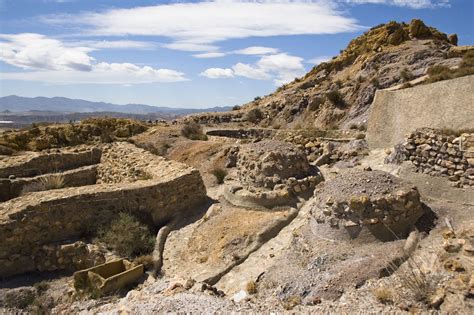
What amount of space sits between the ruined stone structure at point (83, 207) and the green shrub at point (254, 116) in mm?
16625

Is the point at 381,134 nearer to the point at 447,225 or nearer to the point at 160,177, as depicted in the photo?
Result: the point at 447,225

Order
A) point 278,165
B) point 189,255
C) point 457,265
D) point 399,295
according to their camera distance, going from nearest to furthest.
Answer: point 399,295, point 457,265, point 189,255, point 278,165

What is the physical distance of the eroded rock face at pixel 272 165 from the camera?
33.9ft

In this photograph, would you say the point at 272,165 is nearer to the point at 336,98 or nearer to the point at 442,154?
the point at 442,154

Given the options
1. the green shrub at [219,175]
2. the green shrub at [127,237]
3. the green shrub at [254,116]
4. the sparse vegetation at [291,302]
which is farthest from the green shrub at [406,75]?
the sparse vegetation at [291,302]

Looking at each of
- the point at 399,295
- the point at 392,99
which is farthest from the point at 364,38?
the point at 399,295

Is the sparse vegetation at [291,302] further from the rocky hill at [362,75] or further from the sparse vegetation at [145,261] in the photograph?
the rocky hill at [362,75]

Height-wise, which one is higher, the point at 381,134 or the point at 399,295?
the point at 381,134

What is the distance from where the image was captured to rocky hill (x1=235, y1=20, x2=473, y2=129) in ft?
69.1

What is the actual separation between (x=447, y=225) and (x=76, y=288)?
7.02m

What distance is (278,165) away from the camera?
10406mm

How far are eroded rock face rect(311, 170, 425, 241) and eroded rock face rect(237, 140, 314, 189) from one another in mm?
2648

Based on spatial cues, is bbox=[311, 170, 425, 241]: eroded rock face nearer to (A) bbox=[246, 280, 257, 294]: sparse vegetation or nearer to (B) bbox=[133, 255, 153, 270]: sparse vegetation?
(A) bbox=[246, 280, 257, 294]: sparse vegetation

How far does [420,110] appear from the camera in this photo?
35.2 feet
